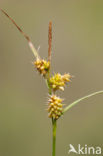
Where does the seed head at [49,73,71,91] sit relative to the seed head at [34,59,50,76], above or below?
below

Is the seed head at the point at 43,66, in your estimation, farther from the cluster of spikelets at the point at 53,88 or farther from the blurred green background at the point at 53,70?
the blurred green background at the point at 53,70

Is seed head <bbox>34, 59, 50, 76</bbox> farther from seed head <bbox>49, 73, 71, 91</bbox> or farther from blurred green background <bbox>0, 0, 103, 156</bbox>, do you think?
blurred green background <bbox>0, 0, 103, 156</bbox>

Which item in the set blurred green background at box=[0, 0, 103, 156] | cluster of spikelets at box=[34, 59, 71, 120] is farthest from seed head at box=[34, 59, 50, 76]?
blurred green background at box=[0, 0, 103, 156]

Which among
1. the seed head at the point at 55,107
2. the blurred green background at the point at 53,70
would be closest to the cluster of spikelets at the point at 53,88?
the seed head at the point at 55,107

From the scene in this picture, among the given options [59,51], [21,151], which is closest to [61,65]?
[59,51]

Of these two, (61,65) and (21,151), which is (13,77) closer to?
(61,65)
